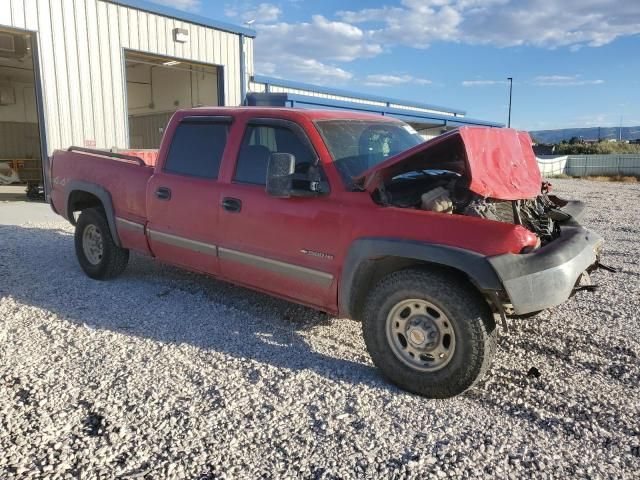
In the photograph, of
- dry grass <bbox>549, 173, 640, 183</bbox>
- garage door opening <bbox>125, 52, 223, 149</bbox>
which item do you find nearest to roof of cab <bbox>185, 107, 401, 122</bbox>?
garage door opening <bbox>125, 52, 223, 149</bbox>

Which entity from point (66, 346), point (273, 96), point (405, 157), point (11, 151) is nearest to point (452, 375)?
point (405, 157)

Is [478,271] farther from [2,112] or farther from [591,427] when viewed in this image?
[2,112]

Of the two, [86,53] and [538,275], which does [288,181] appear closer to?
[538,275]

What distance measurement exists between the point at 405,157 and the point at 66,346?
3.01 metres

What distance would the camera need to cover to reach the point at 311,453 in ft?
9.14

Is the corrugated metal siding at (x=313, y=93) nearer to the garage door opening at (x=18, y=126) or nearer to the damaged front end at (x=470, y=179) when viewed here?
the garage door opening at (x=18, y=126)

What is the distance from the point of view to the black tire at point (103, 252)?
5895mm

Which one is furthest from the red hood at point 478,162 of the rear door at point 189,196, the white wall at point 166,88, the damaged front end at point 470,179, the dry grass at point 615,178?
the dry grass at point 615,178

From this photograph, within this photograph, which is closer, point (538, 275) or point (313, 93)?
point (538, 275)

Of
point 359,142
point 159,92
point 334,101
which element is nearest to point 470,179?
point 359,142

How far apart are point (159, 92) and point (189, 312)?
20.5 meters

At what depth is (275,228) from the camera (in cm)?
414

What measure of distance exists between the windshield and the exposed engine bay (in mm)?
294

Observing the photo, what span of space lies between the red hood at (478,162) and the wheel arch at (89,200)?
3.24m
